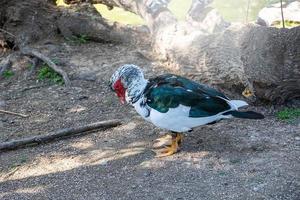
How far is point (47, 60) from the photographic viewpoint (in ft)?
24.4

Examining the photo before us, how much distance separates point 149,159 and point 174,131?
Result: 0.35 metres

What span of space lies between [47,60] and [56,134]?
2211mm

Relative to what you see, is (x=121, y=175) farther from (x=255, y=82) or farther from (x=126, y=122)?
(x=255, y=82)

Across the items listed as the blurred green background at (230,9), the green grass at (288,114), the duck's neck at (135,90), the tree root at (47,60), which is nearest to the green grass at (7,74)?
the tree root at (47,60)

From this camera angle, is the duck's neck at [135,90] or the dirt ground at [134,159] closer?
the dirt ground at [134,159]

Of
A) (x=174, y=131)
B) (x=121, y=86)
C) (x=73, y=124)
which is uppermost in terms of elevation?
(x=121, y=86)

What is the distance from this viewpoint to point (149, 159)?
4.86 metres

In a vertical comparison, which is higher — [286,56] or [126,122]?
[286,56]

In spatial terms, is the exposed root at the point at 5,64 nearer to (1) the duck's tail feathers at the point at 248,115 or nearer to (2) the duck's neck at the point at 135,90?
(2) the duck's neck at the point at 135,90

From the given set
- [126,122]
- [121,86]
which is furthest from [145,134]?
[121,86]

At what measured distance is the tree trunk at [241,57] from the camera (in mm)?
5562

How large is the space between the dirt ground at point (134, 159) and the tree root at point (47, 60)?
43 cm

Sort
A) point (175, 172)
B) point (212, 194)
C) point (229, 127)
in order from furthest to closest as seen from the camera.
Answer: point (229, 127) → point (175, 172) → point (212, 194)

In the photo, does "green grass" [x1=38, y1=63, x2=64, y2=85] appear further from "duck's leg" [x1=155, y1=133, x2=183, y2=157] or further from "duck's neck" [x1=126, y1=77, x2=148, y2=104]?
"duck's leg" [x1=155, y1=133, x2=183, y2=157]
